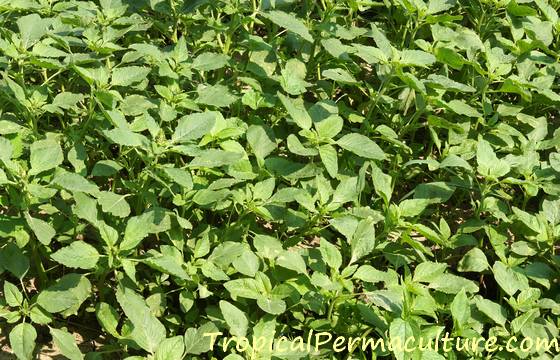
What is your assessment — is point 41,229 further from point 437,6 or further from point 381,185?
point 437,6

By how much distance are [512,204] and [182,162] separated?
1.31m

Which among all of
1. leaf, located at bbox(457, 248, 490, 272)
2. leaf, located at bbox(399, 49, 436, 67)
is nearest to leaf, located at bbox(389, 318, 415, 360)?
leaf, located at bbox(457, 248, 490, 272)

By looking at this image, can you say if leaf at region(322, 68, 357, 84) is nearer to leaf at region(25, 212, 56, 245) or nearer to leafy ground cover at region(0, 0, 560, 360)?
leafy ground cover at region(0, 0, 560, 360)

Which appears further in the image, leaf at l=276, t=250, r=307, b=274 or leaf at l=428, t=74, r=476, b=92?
leaf at l=428, t=74, r=476, b=92

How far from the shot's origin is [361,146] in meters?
2.87

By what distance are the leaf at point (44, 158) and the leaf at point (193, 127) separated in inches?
13.8

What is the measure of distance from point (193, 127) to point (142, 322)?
0.63 m

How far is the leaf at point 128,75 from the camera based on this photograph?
2.80 metres

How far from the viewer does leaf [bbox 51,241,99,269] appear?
231 centimetres

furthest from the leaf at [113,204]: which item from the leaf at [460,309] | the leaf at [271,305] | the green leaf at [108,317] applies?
the leaf at [460,309]

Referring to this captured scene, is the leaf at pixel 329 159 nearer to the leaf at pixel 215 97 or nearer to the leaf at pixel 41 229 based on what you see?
the leaf at pixel 215 97

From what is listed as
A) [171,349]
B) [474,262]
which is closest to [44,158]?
[171,349]

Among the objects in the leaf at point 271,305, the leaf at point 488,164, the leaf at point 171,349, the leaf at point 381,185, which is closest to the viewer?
the leaf at point 171,349

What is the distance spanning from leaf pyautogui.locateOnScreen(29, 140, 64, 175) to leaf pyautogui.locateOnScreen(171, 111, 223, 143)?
35 cm
